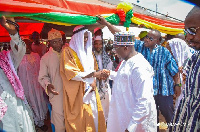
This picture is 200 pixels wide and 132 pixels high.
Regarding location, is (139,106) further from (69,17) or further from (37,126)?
(37,126)

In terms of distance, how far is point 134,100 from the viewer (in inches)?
95.0

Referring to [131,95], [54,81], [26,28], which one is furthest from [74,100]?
[26,28]

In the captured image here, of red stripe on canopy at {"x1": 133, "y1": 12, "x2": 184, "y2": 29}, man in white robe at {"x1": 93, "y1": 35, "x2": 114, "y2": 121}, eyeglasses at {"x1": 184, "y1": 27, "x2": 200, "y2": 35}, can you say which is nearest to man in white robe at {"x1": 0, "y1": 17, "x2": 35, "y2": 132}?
man in white robe at {"x1": 93, "y1": 35, "x2": 114, "y2": 121}

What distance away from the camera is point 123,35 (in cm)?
255

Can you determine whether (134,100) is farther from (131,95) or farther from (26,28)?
(26,28)

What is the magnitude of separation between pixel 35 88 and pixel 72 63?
194cm

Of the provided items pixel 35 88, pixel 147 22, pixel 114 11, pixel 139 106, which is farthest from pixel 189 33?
pixel 35 88

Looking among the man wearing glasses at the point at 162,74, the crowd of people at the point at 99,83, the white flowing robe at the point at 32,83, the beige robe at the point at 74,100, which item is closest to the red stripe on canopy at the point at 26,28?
the crowd of people at the point at 99,83

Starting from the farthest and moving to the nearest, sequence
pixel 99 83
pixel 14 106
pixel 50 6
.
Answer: pixel 99 83 → pixel 50 6 → pixel 14 106

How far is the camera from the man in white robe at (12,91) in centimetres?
266

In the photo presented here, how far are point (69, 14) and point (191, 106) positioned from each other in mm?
2365

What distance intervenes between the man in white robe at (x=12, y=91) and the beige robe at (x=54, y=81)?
0.73 m

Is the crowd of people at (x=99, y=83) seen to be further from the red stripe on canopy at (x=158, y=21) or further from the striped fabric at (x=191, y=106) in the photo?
the red stripe on canopy at (x=158, y=21)

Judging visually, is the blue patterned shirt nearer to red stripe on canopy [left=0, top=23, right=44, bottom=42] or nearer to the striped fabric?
the striped fabric
